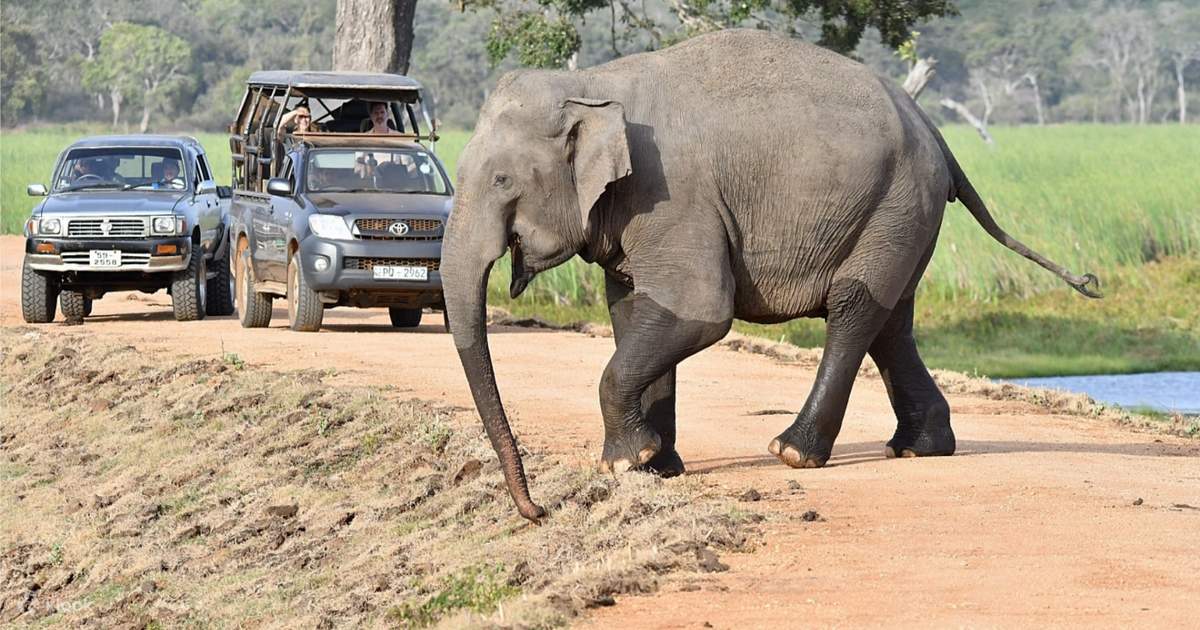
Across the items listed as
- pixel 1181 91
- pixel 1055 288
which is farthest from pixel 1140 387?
pixel 1181 91

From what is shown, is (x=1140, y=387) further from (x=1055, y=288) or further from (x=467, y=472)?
(x=467, y=472)

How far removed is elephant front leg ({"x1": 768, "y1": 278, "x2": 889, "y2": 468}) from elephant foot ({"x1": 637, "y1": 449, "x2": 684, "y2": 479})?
21.8 inches

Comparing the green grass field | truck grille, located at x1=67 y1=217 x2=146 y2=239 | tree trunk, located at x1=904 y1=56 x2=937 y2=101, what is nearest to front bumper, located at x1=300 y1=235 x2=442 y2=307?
truck grille, located at x1=67 y1=217 x2=146 y2=239

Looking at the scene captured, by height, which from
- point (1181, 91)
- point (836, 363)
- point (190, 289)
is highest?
point (836, 363)

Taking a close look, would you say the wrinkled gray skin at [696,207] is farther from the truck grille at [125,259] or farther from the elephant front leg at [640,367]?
the truck grille at [125,259]

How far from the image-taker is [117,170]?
20719 millimetres

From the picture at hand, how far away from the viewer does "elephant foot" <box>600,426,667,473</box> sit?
30.9 feet

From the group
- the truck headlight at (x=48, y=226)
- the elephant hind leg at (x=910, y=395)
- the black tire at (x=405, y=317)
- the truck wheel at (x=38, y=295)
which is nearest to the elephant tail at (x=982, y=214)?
the elephant hind leg at (x=910, y=395)

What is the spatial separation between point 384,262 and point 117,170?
4.34m

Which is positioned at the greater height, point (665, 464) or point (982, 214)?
point (982, 214)

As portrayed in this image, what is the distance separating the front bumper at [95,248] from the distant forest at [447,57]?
176ft

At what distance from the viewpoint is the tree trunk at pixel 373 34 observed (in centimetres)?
2519

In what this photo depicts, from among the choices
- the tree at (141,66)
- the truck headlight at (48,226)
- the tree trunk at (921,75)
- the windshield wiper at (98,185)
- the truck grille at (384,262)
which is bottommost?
the tree at (141,66)

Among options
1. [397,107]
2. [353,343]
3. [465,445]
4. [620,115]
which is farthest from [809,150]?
[397,107]
